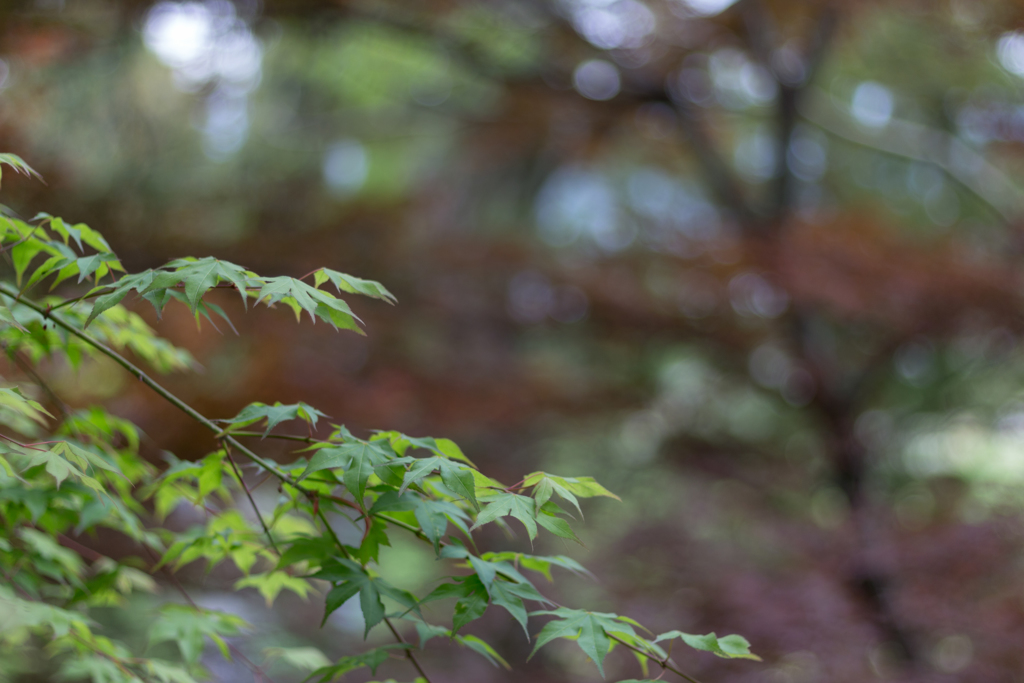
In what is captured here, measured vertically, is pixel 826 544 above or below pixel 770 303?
below

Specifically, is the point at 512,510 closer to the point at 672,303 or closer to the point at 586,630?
the point at 586,630

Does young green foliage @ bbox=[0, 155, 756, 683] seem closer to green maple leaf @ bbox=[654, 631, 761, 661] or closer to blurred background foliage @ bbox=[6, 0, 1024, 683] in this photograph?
green maple leaf @ bbox=[654, 631, 761, 661]

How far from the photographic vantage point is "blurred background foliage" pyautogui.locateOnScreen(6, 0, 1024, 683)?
3457 mm

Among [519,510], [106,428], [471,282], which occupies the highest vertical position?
[471,282]

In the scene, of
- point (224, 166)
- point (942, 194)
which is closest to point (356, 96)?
point (224, 166)

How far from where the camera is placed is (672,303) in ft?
15.6

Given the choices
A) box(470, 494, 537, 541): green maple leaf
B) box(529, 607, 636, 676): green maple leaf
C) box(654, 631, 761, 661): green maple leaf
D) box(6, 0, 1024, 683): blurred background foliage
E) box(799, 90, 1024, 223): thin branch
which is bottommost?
box(529, 607, 636, 676): green maple leaf

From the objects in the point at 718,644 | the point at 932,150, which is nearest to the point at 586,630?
the point at 718,644

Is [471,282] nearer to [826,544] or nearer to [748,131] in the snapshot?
[826,544]

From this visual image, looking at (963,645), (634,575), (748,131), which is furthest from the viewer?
(748,131)

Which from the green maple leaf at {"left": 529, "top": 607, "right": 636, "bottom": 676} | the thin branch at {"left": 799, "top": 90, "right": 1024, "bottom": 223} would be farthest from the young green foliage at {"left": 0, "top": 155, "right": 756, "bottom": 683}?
the thin branch at {"left": 799, "top": 90, "right": 1024, "bottom": 223}

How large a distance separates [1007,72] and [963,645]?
5.09m

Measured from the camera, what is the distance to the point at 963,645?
332cm

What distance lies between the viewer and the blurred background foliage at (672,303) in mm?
3457
